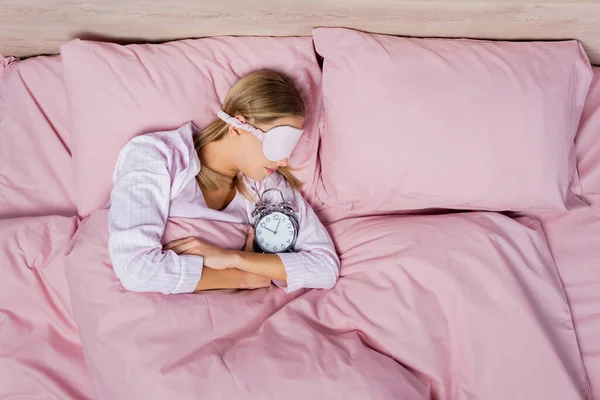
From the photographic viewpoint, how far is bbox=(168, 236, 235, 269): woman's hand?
48.6 inches

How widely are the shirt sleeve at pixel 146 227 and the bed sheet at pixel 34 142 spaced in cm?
26

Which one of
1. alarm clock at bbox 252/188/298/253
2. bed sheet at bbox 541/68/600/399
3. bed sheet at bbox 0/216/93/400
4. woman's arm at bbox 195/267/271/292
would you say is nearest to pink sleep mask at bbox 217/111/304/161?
alarm clock at bbox 252/188/298/253

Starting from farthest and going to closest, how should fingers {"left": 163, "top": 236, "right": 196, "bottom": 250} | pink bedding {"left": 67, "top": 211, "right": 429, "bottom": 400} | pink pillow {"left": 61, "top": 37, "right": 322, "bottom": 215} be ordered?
pink pillow {"left": 61, "top": 37, "right": 322, "bottom": 215}, fingers {"left": 163, "top": 236, "right": 196, "bottom": 250}, pink bedding {"left": 67, "top": 211, "right": 429, "bottom": 400}

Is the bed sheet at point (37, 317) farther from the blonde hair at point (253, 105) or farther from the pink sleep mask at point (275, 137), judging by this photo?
the pink sleep mask at point (275, 137)

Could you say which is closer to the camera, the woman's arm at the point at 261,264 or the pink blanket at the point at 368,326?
the pink blanket at the point at 368,326

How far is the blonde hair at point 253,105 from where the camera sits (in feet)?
4.07

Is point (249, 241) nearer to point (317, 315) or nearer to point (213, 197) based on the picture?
point (213, 197)

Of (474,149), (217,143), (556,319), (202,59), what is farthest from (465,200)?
(202,59)

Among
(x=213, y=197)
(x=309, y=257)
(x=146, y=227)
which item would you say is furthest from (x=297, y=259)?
(x=146, y=227)

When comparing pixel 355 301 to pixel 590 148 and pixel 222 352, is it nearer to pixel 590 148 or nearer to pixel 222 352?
pixel 222 352

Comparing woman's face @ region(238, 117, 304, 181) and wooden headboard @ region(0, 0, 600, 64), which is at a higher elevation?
wooden headboard @ region(0, 0, 600, 64)

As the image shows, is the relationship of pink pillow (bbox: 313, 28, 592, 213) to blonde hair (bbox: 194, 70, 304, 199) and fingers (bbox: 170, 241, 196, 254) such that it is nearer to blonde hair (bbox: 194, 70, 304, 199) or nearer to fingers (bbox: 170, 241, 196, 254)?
blonde hair (bbox: 194, 70, 304, 199)

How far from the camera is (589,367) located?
130 centimetres

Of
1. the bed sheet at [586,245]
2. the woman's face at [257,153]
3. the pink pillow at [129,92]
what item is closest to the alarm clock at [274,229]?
the woman's face at [257,153]
